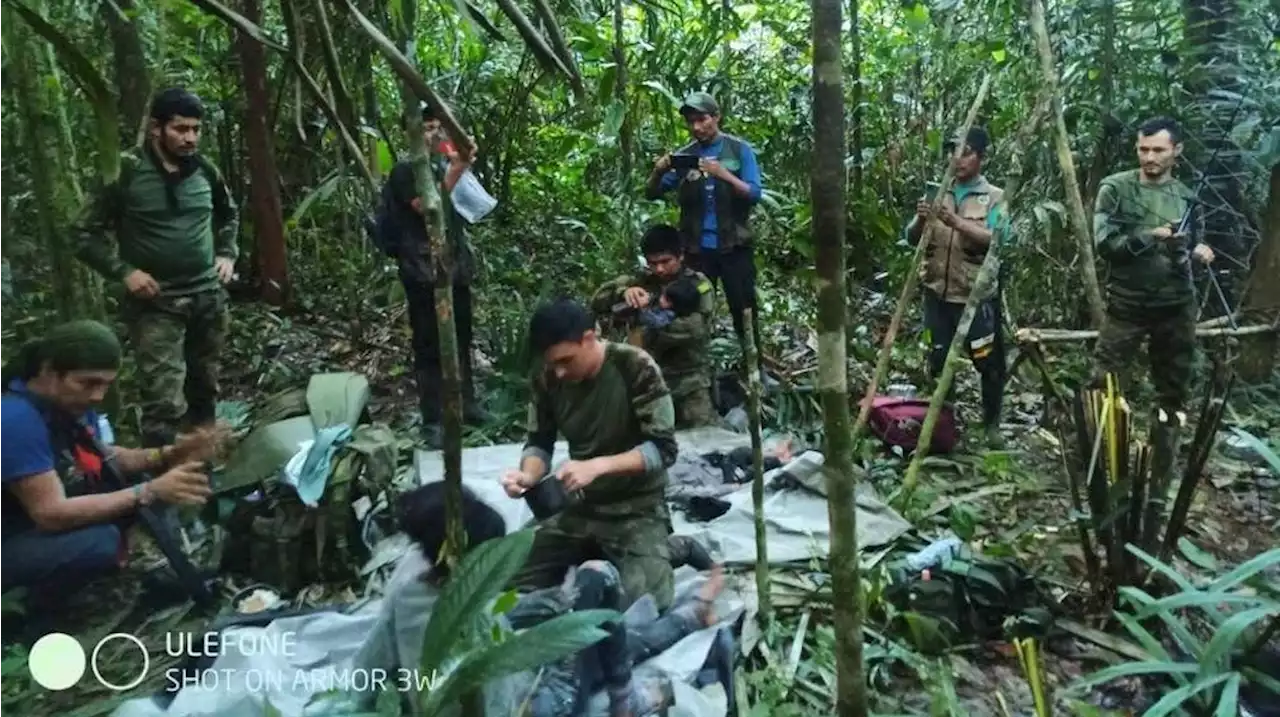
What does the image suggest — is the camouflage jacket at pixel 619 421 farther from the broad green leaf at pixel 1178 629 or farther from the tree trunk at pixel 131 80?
the tree trunk at pixel 131 80

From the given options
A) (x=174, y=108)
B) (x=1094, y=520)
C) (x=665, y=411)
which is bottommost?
(x=1094, y=520)

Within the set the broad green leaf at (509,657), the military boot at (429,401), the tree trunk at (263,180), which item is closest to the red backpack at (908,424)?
the military boot at (429,401)

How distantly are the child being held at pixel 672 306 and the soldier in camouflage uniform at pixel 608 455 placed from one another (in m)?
1.73

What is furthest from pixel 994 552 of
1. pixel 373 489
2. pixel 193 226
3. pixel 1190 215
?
pixel 193 226

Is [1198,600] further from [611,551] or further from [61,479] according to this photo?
[61,479]

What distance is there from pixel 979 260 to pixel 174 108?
11.5ft

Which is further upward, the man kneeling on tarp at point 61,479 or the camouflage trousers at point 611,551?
the man kneeling on tarp at point 61,479

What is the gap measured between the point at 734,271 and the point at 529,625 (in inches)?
121

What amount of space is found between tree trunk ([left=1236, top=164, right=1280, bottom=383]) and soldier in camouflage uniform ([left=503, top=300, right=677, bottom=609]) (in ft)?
12.1

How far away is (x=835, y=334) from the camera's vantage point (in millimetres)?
1939

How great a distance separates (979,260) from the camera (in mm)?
4871

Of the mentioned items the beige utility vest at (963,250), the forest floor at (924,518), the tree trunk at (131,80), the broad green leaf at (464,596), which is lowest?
the forest floor at (924,518)

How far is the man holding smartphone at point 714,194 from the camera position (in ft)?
16.9

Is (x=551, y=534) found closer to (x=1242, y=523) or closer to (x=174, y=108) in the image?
(x=174, y=108)
